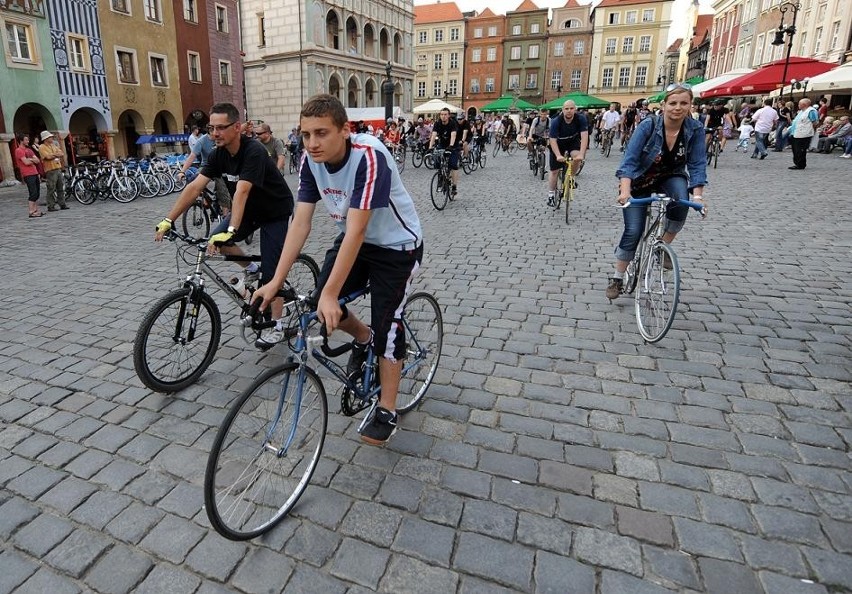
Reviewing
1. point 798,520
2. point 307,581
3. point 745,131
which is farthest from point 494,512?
point 745,131

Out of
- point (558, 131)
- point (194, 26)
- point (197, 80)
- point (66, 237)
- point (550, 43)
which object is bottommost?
point (66, 237)

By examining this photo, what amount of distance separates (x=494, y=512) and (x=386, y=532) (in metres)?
0.54

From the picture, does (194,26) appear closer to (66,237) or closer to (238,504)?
(66,237)

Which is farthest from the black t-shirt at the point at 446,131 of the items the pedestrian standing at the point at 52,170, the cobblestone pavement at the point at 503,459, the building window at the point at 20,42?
the building window at the point at 20,42

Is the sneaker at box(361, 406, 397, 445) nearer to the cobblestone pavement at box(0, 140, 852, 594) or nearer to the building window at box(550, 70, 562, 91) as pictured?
the cobblestone pavement at box(0, 140, 852, 594)

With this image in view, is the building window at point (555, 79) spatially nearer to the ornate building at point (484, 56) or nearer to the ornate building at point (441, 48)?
the ornate building at point (484, 56)

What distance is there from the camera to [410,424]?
3467 millimetres

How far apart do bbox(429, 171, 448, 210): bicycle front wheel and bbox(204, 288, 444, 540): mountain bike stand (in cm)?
865

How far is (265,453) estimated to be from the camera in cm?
266

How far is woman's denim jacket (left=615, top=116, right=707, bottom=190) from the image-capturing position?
4.89 meters

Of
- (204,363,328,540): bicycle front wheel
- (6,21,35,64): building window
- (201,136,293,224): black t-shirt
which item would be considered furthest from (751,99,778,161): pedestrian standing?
(6,21,35,64): building window

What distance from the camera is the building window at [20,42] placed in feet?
65.9

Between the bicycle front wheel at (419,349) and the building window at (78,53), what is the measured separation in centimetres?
2578

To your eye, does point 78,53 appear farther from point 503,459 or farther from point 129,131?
point 503,459
